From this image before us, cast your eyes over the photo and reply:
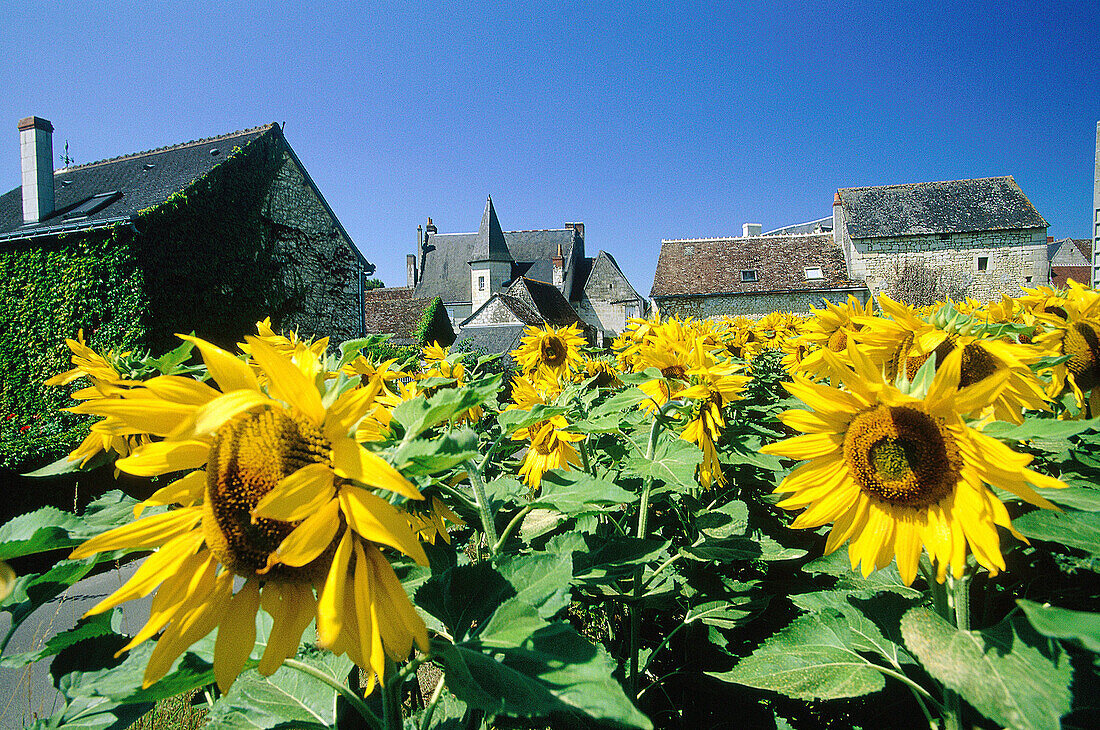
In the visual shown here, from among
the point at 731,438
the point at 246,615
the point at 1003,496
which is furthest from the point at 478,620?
the point at 731,438

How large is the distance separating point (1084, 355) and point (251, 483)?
91.3 inches

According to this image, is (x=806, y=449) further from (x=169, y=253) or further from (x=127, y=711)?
(x=169, y=253)

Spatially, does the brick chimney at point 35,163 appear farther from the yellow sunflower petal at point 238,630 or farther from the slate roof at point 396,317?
the yellow sunflower petal at point 238,630

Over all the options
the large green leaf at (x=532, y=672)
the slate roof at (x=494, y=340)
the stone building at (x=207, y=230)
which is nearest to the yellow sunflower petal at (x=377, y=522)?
the large green leaf at (x=532, y=672)

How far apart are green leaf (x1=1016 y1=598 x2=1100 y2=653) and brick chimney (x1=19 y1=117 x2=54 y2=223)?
71.5ft

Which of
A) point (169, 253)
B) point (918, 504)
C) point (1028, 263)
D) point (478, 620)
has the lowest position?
point (478, 620)

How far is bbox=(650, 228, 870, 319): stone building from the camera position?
102 feet

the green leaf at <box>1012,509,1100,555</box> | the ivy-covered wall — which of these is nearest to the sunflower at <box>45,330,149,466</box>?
the green leaf at <box>1012,509,1100,555</box>

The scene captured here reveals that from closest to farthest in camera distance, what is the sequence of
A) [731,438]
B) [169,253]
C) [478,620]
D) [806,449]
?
[478,620] → [806,449] → [731,438] → [169,253]

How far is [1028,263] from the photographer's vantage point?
1197 inches

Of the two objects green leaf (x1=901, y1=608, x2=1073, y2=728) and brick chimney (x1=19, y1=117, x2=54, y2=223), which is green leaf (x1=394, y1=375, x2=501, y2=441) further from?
brick chimney (x1=19, y1=117, x2=54, y2=223)

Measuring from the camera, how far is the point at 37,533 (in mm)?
950

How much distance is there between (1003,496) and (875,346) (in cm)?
71

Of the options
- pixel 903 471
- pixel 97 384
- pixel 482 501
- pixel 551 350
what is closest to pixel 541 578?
pixel 482 501
